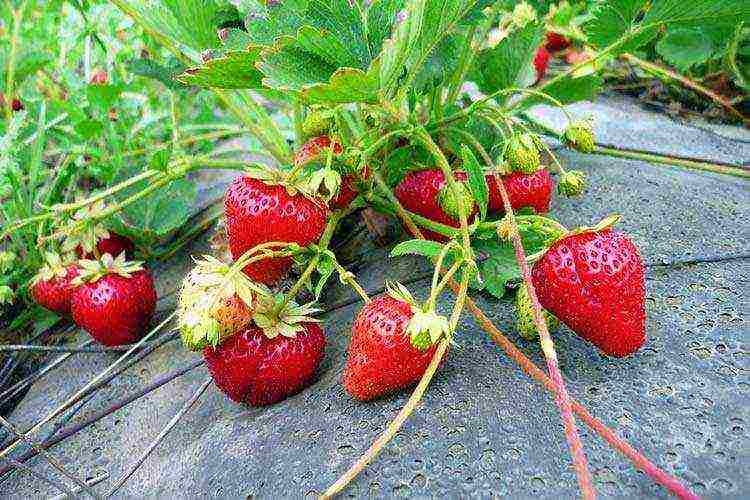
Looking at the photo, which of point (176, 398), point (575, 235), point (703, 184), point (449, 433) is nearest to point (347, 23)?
point (575, 235)

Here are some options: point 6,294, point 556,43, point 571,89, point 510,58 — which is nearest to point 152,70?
point 6,294

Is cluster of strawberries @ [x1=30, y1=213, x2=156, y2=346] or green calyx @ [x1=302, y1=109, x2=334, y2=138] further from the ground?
green calyx @ [x1=302, y1=109, x2=334, y2=138]

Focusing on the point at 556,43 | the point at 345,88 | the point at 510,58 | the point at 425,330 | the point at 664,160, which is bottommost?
the point at 556,43

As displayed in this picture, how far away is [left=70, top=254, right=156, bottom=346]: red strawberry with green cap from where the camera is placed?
1.17m

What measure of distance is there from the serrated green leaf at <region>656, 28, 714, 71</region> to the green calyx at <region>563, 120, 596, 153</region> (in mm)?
651

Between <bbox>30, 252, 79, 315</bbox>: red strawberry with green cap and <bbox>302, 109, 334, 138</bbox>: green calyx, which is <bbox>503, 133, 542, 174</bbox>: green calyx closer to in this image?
<bbox>302, 109, 334, 138</bbox>: green calyx

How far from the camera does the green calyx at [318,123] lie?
1.02 metres

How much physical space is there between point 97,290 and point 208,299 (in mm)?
483

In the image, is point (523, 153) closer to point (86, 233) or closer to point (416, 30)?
point (416, 30)

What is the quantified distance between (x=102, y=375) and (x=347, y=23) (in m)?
0.77

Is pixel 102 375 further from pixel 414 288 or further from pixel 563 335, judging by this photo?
pixel 563 335

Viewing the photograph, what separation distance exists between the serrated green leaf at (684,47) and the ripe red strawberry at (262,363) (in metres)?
1.09

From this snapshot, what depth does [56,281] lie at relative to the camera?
4.18 feet

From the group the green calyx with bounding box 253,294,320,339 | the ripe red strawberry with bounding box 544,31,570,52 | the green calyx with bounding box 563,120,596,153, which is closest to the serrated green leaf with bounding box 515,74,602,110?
the green calyx with bounding box 563,120,596,153
